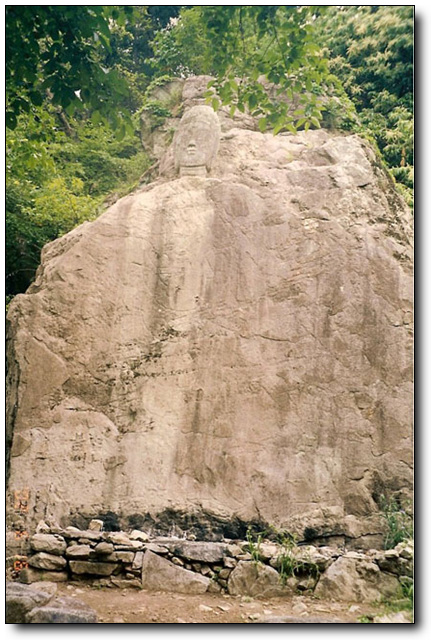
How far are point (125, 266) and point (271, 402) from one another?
92.3 inches

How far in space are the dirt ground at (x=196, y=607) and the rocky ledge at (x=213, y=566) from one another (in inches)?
4.0

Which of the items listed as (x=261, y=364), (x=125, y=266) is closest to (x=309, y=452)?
(x=261, y=364)

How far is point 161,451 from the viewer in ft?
22.0

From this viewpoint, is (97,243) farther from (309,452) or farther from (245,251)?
(309,452)

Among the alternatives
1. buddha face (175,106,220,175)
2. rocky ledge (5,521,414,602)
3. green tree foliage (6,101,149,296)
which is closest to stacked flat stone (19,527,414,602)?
rocky ledge (5,521,414,602)

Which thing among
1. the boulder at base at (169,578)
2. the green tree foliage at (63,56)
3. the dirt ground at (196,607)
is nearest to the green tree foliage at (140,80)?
the green tree foliage at (63,56)

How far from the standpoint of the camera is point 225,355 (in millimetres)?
7020

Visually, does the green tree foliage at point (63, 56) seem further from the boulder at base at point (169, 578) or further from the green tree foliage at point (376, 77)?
the green tree foliage at point (376, 77)

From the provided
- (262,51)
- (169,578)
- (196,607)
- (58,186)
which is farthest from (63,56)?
(196,607)

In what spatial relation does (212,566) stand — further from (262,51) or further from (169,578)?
(262,51)

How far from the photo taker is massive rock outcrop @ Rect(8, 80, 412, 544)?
6.49m

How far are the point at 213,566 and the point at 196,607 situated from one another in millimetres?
515

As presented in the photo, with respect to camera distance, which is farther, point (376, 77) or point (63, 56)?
point (376, 77)

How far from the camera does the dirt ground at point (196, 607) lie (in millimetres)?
5129
